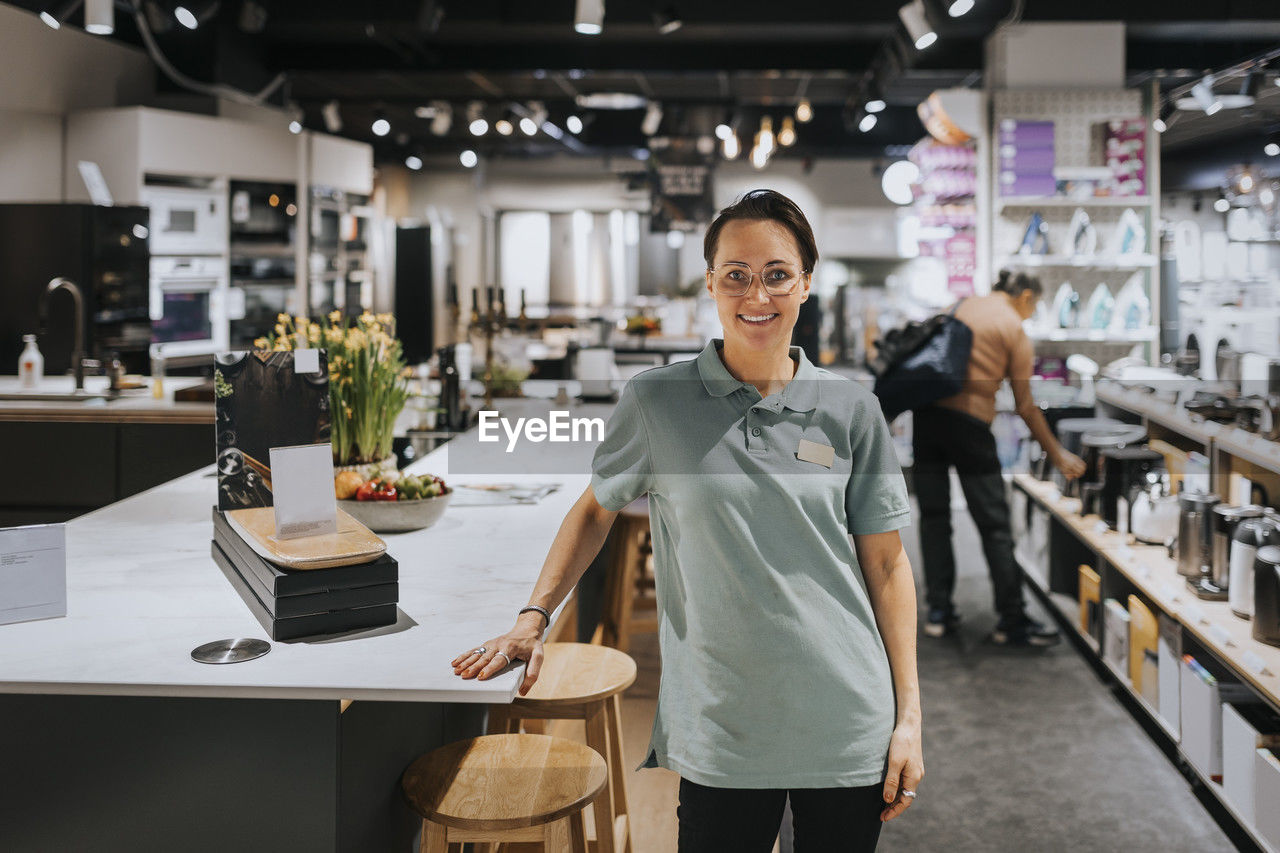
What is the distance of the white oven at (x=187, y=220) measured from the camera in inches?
318

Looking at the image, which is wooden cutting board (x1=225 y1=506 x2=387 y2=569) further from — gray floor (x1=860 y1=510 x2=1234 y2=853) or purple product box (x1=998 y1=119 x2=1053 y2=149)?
purple product box (x1=998 y1=119 x2=1053 y2=149)

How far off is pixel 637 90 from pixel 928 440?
26.8 ft

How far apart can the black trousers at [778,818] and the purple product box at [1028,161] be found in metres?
6.19

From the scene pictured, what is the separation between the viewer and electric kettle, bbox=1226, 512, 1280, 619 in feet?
10.5

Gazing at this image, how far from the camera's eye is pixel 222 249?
8719 millimetres

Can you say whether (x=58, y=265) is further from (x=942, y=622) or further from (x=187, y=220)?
(x=942, y=622)

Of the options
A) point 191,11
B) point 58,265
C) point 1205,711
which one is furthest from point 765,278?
point 58,265

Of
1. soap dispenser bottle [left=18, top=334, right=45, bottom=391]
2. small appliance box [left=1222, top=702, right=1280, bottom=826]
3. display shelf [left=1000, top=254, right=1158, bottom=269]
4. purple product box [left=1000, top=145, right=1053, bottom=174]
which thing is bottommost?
small appliance box [left=1222, top=702, right=1280, bottom=826]

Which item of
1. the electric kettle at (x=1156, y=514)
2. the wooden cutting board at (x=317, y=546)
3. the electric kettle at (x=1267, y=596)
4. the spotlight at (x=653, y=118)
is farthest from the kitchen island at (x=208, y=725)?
the spotlight at (x=653, y=118)

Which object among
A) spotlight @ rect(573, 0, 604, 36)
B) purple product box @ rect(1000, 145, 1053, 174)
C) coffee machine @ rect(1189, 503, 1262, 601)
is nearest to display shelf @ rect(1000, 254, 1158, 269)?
purple product box @ rect(1000, 145, 1053, 174)

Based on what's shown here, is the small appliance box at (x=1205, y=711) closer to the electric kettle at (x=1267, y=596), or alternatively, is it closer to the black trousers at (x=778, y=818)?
the electric kettle at (x=1267, y=596)

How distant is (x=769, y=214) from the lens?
1657mm

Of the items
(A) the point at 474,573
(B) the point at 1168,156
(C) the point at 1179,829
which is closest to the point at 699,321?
(C) the point at 1179,829

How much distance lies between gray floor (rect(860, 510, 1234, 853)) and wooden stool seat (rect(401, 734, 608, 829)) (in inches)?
58.6
